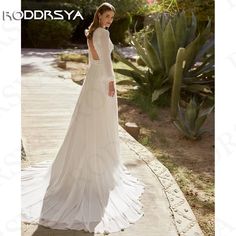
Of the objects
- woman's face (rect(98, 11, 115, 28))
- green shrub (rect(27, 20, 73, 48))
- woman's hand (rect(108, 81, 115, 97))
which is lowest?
woman's hand (rect(108, 81, 115, 97))

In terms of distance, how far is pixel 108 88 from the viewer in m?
3.30

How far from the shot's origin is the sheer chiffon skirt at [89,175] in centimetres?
317

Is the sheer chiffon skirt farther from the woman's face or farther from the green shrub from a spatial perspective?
the green shrub

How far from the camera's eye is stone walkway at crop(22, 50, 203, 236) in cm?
302

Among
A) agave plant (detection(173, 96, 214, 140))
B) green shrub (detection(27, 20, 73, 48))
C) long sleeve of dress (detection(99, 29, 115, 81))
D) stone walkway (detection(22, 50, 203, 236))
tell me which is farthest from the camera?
green shrub (detection(27, 20, 73, 48))

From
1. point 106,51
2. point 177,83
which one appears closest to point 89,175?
point 106,51

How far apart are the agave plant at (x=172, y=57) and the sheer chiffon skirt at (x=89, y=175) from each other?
302cm

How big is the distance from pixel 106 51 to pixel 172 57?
3.52m

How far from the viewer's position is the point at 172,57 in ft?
21.5

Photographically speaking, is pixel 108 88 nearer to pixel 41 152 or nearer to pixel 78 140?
pixel 78 140

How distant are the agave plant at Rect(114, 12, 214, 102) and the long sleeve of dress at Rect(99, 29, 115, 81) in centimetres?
310

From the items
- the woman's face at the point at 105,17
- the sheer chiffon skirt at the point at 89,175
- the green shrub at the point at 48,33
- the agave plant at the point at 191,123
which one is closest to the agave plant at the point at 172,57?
the agave plant at the point at 191,123

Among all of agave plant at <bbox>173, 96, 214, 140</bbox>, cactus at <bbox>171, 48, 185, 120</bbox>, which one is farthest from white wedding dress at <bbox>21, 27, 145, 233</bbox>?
cactus at <bbox>171, 48, 185, 120</bbox>

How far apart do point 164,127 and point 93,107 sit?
2.73 m
